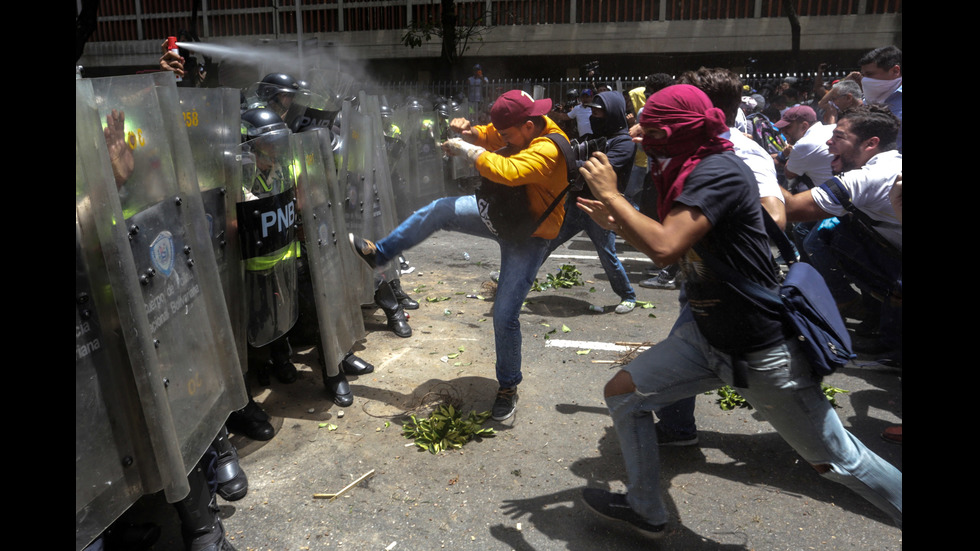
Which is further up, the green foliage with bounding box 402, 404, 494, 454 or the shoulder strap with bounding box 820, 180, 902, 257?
the shoulder strap with bounding box 820, 180, 902, 257

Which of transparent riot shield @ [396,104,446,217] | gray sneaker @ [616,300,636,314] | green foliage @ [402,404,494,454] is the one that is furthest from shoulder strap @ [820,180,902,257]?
transparent riot shield @ [396,104,446,217]

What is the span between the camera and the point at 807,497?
131 inches

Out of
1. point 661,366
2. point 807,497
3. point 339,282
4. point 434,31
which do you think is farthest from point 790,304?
point 434,31

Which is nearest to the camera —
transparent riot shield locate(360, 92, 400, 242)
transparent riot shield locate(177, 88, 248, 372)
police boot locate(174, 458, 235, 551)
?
police boot locate(174, 458, 235, 551)

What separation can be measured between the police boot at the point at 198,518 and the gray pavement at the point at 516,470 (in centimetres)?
22

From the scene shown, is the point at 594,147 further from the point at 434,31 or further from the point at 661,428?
the point at 434,31

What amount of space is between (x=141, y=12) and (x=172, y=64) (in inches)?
914

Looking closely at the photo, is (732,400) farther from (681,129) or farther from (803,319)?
(681,129)

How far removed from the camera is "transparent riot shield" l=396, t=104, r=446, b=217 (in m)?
9.83

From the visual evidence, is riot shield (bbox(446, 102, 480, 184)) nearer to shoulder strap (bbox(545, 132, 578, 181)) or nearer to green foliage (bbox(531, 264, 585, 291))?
green foliage (bbox(531, 264, 585, 291))

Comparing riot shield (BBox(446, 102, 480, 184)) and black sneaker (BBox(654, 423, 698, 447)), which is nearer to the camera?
black sneaker (BBox(654, 423, 698, 447))

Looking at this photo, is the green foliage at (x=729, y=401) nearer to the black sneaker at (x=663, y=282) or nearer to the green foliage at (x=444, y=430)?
the green foliage at (x=444, y=430)

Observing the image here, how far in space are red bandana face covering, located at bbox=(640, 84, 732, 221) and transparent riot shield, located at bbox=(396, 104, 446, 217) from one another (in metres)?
7.00

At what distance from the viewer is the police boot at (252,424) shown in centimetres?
387
